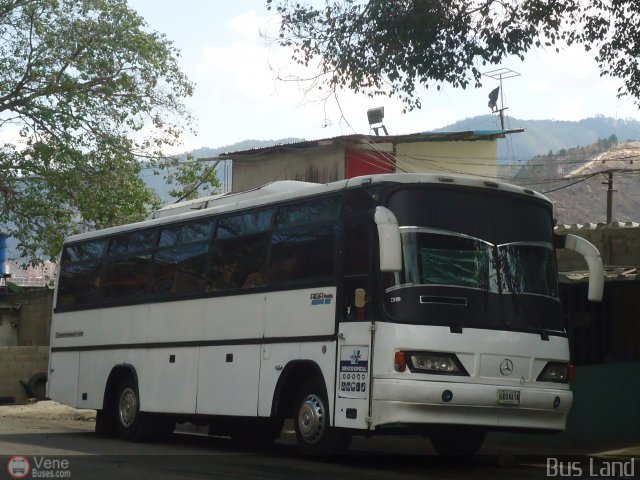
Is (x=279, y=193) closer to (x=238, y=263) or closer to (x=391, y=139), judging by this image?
(x=238, y=263)

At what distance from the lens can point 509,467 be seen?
13117 mm

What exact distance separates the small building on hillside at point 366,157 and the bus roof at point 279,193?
674 inches

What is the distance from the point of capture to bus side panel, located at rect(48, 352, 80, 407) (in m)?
18.2

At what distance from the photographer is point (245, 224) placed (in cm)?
1447

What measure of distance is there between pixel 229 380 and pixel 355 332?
9.29ft

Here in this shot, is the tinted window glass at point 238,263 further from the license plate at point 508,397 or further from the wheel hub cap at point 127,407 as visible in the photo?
the license plate at point 508,397

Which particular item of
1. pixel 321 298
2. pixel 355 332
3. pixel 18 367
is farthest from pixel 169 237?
pixel 18 367

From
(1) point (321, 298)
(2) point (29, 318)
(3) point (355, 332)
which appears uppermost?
(2) point (29, 318)

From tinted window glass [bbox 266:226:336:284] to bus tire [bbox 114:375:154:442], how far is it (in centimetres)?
399

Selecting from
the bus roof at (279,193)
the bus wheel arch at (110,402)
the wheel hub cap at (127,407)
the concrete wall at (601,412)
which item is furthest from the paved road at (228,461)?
the bus roof at (279,193)

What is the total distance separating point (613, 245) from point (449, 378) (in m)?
10.9

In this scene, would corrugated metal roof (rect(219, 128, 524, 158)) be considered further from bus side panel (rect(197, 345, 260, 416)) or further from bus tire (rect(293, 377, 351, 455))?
bus tire (rect(293, 377, 351, 455))

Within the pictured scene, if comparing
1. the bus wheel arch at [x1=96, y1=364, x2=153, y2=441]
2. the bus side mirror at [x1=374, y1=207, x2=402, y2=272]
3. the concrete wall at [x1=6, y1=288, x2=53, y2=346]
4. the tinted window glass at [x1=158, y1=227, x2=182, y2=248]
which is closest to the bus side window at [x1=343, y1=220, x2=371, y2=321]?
the bus side mirror at [x1=374, y1=207, x2=402, y2=272]

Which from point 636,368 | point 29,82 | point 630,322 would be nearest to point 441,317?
point 636,368
